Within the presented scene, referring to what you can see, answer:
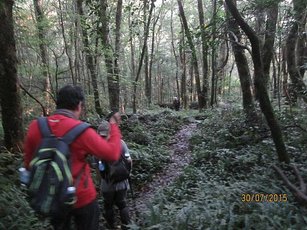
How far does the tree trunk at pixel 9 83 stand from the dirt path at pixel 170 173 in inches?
131

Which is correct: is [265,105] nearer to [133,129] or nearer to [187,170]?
[187,170]

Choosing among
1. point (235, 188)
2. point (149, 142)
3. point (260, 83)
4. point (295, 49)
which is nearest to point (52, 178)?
point (235, 188)

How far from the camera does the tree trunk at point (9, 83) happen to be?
7797 mm

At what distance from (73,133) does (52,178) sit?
468 millimetres

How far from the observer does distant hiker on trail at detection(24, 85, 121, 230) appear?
3314mm

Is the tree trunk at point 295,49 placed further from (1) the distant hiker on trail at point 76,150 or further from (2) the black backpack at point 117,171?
(1) the distant hiker on trail at point 76,150

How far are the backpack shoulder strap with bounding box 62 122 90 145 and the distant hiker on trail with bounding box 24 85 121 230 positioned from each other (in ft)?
0.08

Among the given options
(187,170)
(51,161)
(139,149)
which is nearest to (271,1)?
(187,170)

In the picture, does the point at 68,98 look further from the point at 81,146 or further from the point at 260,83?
the point at 260,83

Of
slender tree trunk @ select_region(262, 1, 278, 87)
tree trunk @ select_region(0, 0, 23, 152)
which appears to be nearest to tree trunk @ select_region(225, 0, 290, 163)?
tree trunk @ select_region(0, 0, 23, 152)

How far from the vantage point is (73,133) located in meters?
3.31

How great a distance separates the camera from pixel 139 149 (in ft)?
36.3

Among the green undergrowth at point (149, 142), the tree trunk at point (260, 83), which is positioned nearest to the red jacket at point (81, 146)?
the tree trunk at point (260, 83)

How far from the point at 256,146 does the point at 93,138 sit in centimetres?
672
